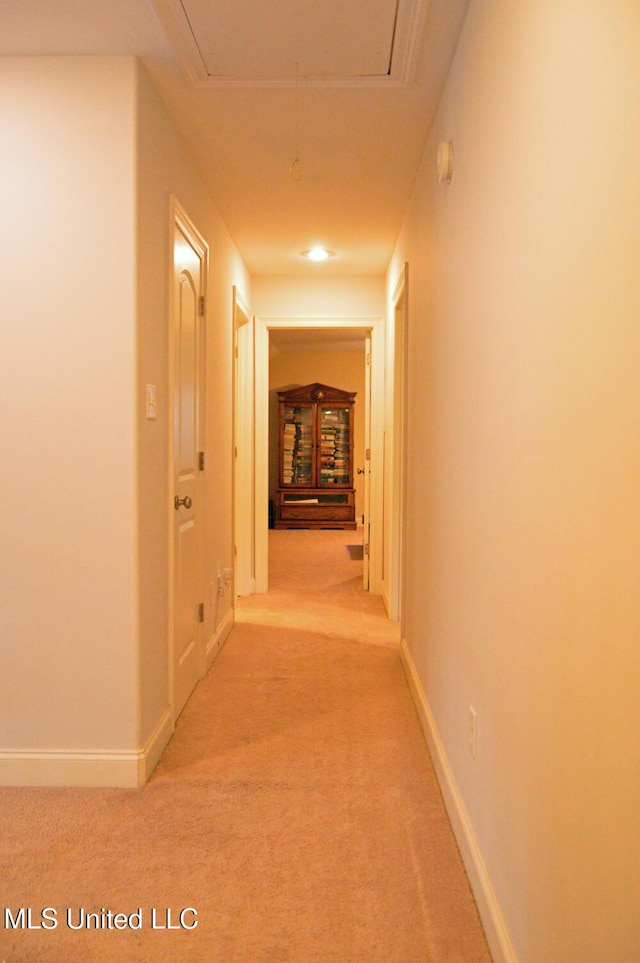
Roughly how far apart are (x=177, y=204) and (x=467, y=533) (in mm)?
1771

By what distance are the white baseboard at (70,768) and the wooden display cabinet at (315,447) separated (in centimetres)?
751

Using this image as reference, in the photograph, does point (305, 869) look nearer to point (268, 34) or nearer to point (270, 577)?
point (268, 34)

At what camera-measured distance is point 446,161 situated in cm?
247

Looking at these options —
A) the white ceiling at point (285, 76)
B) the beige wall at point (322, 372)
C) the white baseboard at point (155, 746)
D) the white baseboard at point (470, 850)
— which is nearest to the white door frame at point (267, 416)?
the white ceiling at point (285, 76)

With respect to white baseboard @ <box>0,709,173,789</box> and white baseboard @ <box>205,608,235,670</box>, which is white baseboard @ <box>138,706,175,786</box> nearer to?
white baseboard @ <box>0,709,173,789</box>

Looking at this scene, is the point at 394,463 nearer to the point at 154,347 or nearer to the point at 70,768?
the point at 154,347

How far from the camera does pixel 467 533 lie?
2141 mm

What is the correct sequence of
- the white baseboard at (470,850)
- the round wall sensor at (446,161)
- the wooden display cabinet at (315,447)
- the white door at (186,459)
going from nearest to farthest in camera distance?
the white baseboard at (470,850) < the round wall sensor at (446,161) < the white door at (186,459) < the wooden display cabinet at (315,447)

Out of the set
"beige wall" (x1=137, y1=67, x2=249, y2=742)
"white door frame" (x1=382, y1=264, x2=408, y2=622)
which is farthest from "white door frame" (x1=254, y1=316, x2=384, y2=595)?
"beige wall" (x1=137, y1=67, x2=249, y2=742)

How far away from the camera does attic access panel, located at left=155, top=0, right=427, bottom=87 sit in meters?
2.17

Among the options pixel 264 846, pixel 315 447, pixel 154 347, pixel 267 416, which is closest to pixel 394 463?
pixel 267 416

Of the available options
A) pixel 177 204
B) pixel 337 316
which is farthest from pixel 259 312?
pixel 177 204

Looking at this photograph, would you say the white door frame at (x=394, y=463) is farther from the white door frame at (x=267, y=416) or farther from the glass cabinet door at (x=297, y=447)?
the glass cabinet door at (x=297, y=447)

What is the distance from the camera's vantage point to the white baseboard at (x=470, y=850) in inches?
64.3
